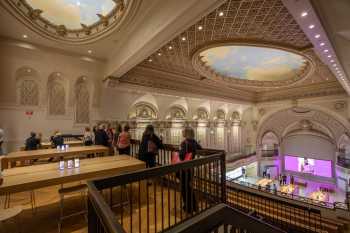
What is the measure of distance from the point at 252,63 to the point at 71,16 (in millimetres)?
8761

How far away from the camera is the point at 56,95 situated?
26.5 feet

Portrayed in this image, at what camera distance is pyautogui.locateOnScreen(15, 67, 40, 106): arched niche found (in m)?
7.16

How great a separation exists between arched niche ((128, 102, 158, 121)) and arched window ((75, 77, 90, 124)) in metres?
2.42

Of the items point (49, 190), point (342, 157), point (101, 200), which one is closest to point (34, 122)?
point (49, 190)

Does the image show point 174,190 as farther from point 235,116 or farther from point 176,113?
point 235,116

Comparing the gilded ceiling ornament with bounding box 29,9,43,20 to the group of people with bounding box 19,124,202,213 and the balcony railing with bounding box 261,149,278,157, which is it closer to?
the group of people with bounding box 19,124,202,213

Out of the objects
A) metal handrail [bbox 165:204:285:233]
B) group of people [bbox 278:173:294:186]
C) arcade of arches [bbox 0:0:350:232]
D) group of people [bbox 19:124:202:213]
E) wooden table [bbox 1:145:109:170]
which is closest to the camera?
metal handrail [bbox 165:204:285:233]

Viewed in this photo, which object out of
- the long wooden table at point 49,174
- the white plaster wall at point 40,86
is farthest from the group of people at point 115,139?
the white plaster wall at point 40,86

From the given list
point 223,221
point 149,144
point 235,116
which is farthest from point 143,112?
point 235,116

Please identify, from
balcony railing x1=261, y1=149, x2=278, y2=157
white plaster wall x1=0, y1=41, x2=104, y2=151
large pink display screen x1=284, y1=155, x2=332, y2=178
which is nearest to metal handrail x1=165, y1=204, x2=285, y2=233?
white plaster wall x1=0, y1=41, x2=104, y2=151

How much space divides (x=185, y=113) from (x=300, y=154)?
54.8ft

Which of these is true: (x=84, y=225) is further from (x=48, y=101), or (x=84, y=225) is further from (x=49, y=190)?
(x=48, y=101)

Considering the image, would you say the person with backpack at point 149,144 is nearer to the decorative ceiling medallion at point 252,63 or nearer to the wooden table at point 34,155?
the wooden table at point 34,155

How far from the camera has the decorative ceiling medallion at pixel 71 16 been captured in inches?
211
